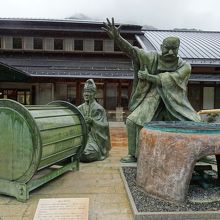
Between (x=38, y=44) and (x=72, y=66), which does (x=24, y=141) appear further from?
(x=38, y=44)

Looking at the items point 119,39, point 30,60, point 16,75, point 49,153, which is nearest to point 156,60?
point 119,39

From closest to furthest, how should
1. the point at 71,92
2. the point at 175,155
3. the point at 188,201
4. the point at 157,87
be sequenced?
the point at 175,155, the point at 188,201, the point at 157,87, the point at 71,92

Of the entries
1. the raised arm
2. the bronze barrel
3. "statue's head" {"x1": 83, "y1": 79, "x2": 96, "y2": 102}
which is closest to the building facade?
"statue's head" {"x1": 83, "y1": 79, "x2": 96, "y2": 102}

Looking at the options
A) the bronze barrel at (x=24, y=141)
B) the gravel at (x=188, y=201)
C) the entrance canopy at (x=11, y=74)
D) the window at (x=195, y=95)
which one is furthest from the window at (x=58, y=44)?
the gravel at (x=188, y=201)

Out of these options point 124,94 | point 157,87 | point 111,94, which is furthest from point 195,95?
point 157,87

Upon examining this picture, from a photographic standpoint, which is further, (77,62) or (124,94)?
(77,62)

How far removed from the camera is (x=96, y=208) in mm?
3732

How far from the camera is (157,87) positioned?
5.47 m

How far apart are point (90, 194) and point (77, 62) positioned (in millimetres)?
20645

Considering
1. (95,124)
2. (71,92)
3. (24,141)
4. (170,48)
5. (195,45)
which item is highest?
(195,45)

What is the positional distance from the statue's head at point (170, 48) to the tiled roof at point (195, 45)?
13.8 m

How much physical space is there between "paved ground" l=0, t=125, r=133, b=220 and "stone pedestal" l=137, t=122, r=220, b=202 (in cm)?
53

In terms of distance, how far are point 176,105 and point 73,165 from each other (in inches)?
83.7

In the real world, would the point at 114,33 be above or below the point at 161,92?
above
